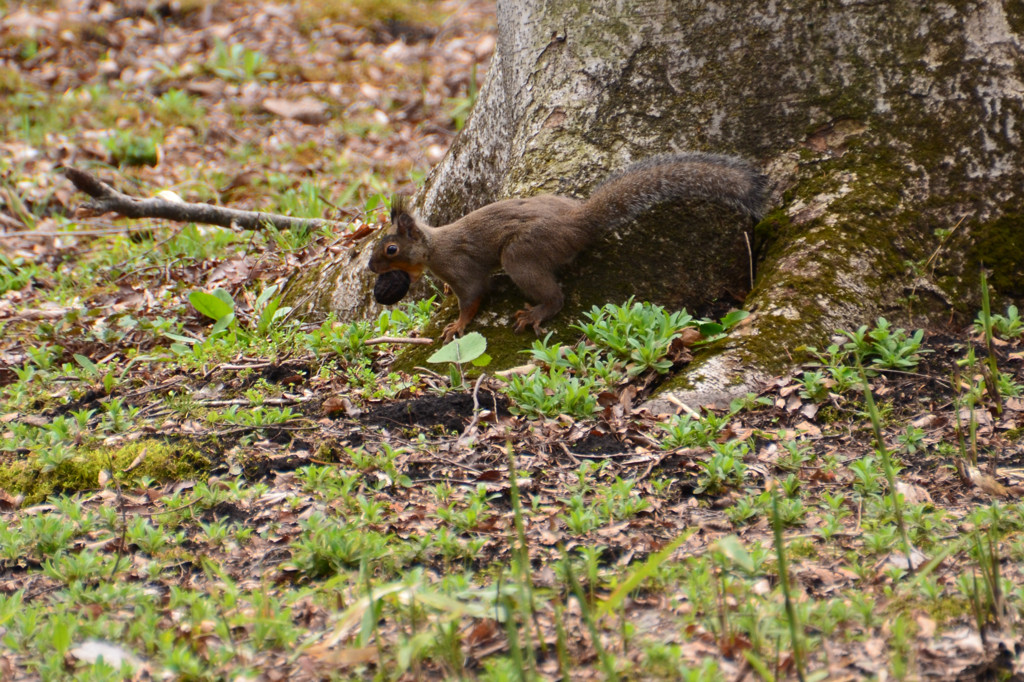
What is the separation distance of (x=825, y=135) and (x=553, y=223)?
49.8 inches

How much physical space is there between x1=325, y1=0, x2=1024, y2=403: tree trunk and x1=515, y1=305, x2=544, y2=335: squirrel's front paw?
68 mm

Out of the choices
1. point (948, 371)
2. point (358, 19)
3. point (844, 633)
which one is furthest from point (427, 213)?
point (358, 19)

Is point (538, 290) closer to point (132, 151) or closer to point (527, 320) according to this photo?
point (527, 320)

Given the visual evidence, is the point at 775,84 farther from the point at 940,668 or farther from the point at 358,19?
the point at 358,19

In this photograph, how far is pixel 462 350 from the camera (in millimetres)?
3920

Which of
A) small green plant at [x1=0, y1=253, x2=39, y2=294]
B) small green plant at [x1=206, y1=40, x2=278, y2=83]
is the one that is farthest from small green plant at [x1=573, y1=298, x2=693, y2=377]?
small green plant at [x1=206, y1=40, x2=278, y2=83]

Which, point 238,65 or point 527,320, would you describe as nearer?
point 527,320

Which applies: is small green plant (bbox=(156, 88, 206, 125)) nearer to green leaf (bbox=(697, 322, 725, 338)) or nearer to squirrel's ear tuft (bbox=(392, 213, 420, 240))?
squirrel's ear tuft (bbox=(392, 213, 420, 240))

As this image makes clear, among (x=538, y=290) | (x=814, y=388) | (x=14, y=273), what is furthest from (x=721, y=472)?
(x=14, y=273)

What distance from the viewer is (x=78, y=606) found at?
263cm

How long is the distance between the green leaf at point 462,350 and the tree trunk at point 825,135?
15.6 inches

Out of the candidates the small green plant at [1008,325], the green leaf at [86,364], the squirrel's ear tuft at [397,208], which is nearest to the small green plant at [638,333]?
the small green plant at [1008,325]

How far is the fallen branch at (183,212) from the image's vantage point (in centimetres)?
575

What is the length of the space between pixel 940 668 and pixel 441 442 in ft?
6.47
